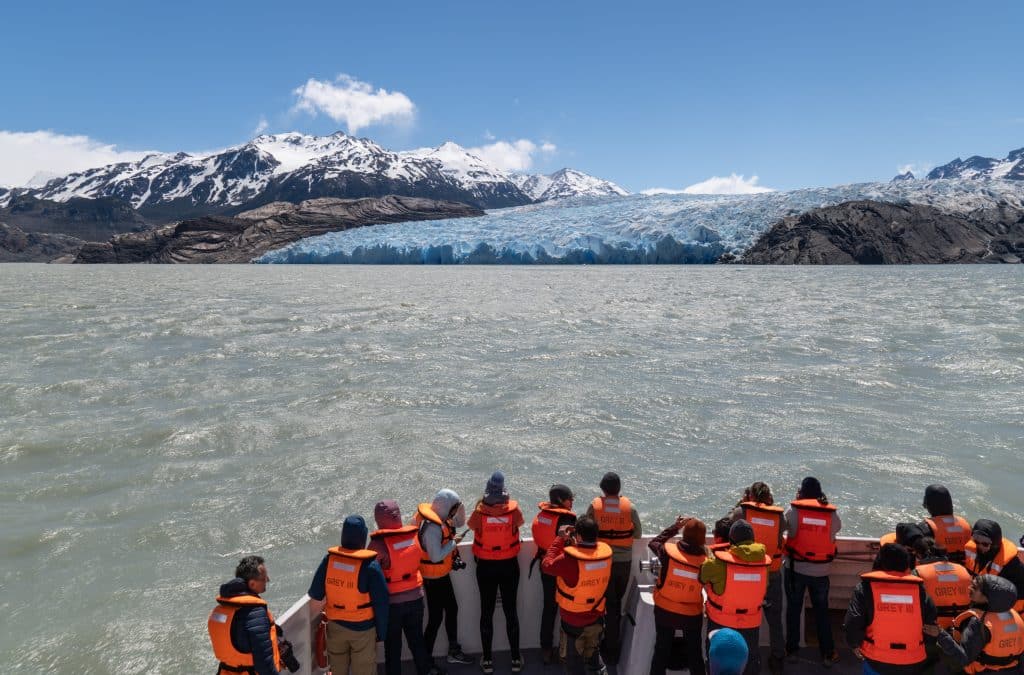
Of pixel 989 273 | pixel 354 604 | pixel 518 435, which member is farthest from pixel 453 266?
pixel 354 604

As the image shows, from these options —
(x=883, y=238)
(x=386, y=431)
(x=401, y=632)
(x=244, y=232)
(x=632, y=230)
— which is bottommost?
(x=386, y=431)

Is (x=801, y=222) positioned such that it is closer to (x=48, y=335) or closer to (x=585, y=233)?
(x=585, y=233)

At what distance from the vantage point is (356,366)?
19.2 meters

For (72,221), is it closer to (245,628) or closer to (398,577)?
(398,577)

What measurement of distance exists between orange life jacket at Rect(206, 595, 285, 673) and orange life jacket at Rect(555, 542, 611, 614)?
1928 mm

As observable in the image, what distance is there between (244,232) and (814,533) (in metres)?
105

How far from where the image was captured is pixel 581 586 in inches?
191

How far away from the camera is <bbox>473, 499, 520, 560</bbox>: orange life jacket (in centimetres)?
546

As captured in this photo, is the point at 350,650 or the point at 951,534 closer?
the point at 350,650

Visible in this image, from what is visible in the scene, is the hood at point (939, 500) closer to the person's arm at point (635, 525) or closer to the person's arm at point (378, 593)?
the person's arm at point (635, 525)

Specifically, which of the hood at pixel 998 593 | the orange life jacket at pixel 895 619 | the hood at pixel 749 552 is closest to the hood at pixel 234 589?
the hood at pixel 749 552

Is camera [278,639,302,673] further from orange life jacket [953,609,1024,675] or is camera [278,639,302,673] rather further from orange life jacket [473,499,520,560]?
orange life jacket [953,609,1024,675]

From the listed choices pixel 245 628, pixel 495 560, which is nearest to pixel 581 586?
pixel 495 560

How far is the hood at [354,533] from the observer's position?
471 cm
